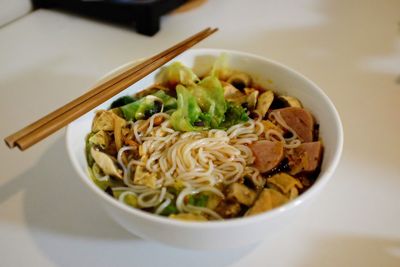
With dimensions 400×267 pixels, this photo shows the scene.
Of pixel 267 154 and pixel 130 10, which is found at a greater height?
pixel 130 10

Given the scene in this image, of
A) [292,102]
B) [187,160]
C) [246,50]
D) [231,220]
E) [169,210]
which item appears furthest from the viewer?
[246,50]

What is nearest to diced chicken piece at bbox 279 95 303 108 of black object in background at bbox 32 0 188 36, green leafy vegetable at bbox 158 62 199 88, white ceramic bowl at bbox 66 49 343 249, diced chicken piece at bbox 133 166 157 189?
white ceramic bowl at bbox 66 49 343 249

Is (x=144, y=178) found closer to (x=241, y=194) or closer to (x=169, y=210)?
(x=169, y=210)

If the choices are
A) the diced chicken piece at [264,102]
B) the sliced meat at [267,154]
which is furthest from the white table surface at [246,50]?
the diced chicken piece at [264,102]

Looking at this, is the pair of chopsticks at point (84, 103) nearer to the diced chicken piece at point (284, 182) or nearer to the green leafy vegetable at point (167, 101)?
the green leafy vegetable at point (167, 101)

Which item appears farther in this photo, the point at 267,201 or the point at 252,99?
the point at 252,99

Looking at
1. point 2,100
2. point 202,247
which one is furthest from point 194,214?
point 2,100

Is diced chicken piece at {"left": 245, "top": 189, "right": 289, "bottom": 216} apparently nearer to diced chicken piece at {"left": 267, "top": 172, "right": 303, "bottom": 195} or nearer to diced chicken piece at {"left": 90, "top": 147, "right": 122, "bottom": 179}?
diced chicken piece at {"left": 267, "top": 172, "right": 303, "bottom": 195}

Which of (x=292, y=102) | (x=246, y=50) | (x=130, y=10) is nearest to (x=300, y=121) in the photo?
(x=292, y=102)
